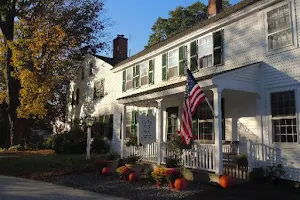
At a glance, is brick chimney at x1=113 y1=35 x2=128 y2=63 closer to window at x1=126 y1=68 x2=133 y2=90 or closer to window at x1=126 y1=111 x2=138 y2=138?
window at x1=126 y1=68 x2=133 y2=90

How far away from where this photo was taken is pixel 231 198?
864 cm

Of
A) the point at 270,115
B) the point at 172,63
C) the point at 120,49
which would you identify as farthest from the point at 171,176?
the point at 120,49

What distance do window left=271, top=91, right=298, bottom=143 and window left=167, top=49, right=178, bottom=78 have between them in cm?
597

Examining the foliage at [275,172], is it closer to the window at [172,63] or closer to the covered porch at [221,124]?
the covered porch at [221,124]

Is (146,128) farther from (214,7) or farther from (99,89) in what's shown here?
(99,89)

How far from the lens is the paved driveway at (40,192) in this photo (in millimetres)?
9180

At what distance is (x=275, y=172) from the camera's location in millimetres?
10312

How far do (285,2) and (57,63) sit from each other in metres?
19.6

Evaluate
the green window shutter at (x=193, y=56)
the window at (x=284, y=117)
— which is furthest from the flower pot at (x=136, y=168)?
the green window shutter at (x=193, y=56)

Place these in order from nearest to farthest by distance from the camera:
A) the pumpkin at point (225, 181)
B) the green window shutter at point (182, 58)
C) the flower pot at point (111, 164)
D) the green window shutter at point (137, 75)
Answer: the pumpkin at point (225, 181) < the flower pot at point (111, 164) < the green window shutter at point (182, 58) < the green window shutter at point (137, 75)

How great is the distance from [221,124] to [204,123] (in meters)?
3.23

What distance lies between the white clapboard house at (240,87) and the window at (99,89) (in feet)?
24.9

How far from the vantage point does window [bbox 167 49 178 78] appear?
16.1 metres

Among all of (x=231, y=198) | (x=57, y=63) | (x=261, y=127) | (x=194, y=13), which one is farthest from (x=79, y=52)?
(x=231, y=198)
